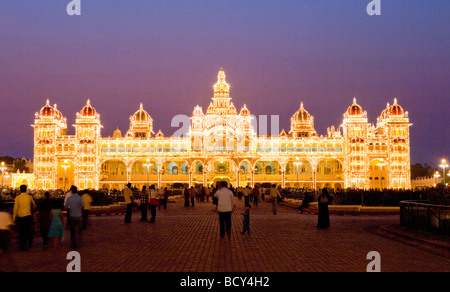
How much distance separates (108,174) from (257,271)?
79.0 m

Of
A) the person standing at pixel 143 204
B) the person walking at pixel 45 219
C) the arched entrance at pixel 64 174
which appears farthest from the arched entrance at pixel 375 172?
the person walking at pixel 45 219

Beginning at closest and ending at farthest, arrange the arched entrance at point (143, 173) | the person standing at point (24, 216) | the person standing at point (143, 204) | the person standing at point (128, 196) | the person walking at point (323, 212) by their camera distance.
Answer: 1. the person standing at point (24, 216)
2. the person walking at point (323, 212)
3. the person standing at point (128, 196)
4. the person standing at point (143, 204)
5. the arched entrance at point (143, 173)

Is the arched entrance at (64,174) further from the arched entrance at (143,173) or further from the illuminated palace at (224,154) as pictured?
the arched entrance at (143,173)

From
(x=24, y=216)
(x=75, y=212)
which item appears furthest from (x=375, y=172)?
(x=24, y=216)

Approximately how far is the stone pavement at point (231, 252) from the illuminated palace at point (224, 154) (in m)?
61.8

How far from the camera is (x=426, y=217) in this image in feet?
48.6

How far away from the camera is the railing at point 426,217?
1375 centimetres

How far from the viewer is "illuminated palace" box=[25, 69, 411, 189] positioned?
78.8 metres

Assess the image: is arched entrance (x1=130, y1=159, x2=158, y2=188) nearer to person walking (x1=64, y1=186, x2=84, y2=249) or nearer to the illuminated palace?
the illuminated palace

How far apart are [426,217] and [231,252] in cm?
625
